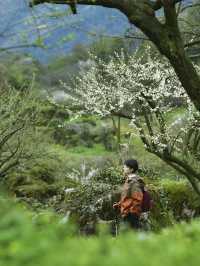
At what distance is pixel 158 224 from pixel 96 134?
22111 mm

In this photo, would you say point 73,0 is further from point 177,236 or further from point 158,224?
point 158,224

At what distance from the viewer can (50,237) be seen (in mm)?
2779

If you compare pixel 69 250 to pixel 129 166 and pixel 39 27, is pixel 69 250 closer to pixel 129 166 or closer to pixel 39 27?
pixel 39 27

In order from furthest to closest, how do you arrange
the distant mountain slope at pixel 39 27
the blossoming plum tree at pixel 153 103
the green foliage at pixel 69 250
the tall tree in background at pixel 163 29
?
the blossoming plum tree at pixel 153 103 → the tall tree in background at pixel 163 29 → the distant mountain slope at pixel 39 27 → the green foliage at pixel 69 250

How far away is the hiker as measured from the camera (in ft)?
29.3

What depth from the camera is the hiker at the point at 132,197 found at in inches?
352

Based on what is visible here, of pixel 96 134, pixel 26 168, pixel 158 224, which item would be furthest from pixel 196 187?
pixel 96 134

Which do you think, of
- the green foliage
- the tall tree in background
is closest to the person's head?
the tall tree in background

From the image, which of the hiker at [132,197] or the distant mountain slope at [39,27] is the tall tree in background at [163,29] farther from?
the hiker at [132,197]

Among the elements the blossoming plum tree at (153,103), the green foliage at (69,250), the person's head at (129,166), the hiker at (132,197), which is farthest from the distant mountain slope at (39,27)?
the blossoming plum tree at (153,103)

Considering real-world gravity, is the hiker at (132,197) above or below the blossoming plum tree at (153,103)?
above

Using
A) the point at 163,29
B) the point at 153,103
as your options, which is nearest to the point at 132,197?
the point at 163,29

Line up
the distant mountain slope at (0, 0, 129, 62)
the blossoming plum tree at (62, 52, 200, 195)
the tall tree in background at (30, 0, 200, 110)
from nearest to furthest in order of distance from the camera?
the distant mountain slope at (0, 0, 129, 62) < the tall tree in background at (30, 0, 200, 110) < the blossoming plum tree at (62, 52, 200, 195)

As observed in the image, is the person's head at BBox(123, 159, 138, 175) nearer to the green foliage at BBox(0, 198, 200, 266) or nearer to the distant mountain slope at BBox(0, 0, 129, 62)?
the distant mountain slope at BBox(0, 0, 129, 62)
